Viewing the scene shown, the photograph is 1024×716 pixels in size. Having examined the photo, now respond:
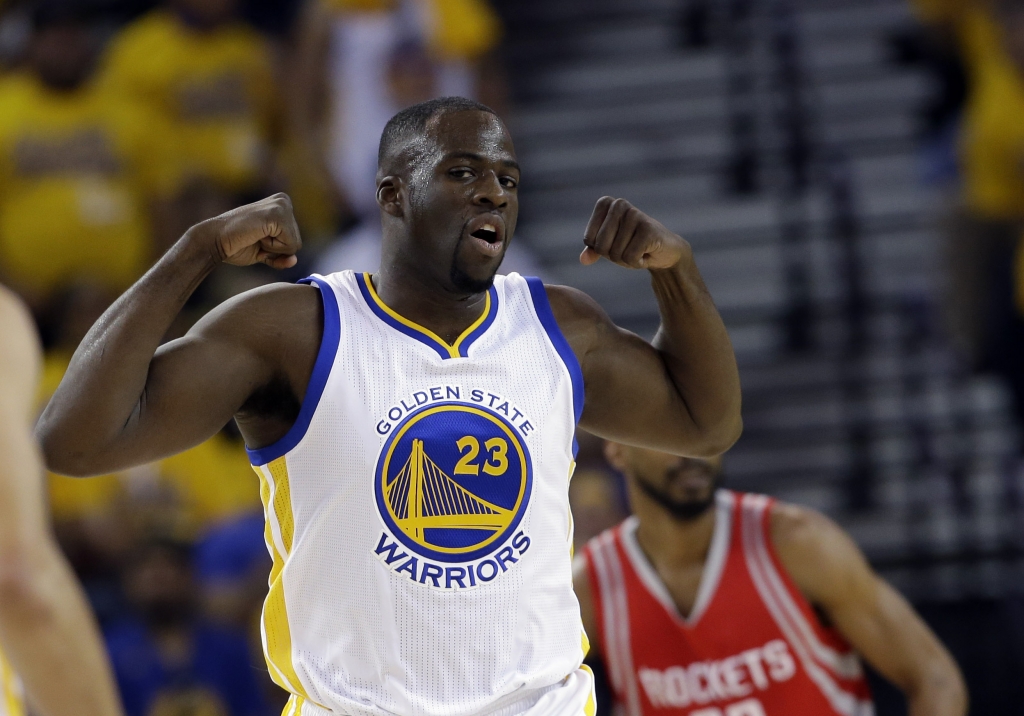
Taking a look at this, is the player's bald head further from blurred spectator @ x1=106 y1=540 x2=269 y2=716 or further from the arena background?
blurred spectator @ x1=106 y1=540 x2=269 y2=716

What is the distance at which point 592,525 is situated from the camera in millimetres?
6184

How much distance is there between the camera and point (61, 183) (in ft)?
26.7

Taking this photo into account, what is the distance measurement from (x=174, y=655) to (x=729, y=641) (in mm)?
2731

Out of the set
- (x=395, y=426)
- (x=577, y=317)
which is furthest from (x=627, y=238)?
(x=395, y=426)

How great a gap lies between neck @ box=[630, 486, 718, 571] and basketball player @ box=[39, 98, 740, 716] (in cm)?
154

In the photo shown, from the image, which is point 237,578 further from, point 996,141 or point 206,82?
point 996,141

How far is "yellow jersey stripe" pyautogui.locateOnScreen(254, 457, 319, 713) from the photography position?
3170 mm

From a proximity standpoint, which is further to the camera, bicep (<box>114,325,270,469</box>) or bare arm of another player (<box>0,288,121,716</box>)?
bicep (<box>114,325,270,469</box>)

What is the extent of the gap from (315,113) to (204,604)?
2837 millimetres

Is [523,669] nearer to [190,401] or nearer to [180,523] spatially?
[190,401]

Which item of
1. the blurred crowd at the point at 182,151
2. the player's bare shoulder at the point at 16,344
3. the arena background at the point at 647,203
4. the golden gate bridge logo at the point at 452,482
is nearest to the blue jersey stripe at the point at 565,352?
the golden gate bridge logo at the point at 452,482

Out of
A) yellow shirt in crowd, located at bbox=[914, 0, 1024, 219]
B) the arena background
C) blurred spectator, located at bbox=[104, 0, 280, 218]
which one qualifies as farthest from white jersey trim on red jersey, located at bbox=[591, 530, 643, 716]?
blurred spectator, located at bbox=[104, 0, 280, 218]

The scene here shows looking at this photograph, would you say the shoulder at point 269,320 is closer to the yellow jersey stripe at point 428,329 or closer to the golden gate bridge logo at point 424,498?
the yellow jersey stripe at point 428,329

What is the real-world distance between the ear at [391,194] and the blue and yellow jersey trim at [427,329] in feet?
0.58
